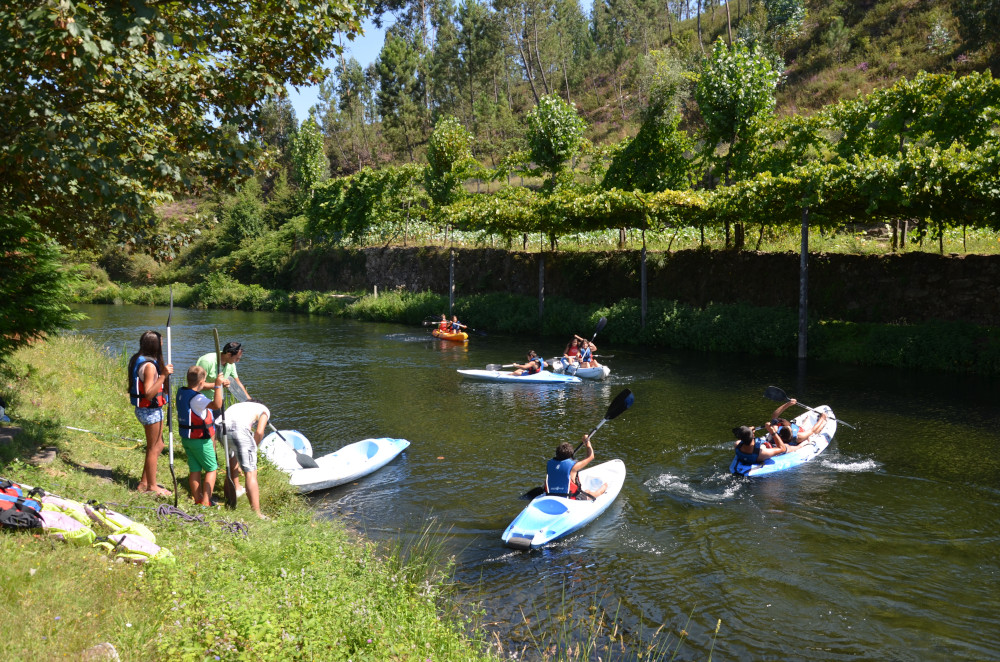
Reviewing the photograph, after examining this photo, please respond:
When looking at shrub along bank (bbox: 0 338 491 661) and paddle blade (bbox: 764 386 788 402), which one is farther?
paddle blade (bbox: 764 386 788 402)

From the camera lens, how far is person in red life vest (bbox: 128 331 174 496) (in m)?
7.91

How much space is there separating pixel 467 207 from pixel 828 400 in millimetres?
18295

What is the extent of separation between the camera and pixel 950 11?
48.7 meters

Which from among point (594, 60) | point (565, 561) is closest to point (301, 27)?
point (565, 561)

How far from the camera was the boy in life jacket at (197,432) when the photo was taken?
782 cm

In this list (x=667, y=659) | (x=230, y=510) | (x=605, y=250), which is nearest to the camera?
(x=667, y=659)

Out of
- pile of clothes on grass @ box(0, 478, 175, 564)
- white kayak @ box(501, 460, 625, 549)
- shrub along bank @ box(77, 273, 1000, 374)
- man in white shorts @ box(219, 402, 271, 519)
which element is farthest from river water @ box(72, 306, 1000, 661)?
pile of clothes on grass @ box(0, 478, 175, 564)

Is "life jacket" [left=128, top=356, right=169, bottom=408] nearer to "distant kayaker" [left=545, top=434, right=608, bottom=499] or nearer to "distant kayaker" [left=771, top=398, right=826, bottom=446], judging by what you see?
"distant kayaker" [left=545, top=434, right=608, bottom=499]

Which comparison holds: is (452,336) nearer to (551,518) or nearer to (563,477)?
(563,477)

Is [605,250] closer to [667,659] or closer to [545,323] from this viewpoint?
[545,323]

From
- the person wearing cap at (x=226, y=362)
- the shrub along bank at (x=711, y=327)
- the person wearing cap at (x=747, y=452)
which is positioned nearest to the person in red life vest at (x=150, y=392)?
the person wearing cap at (x=226, y=362)

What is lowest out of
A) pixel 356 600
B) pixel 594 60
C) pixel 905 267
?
pixel 356 600

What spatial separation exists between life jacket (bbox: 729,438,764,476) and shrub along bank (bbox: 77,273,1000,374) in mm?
10862

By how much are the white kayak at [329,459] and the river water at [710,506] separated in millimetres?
249
